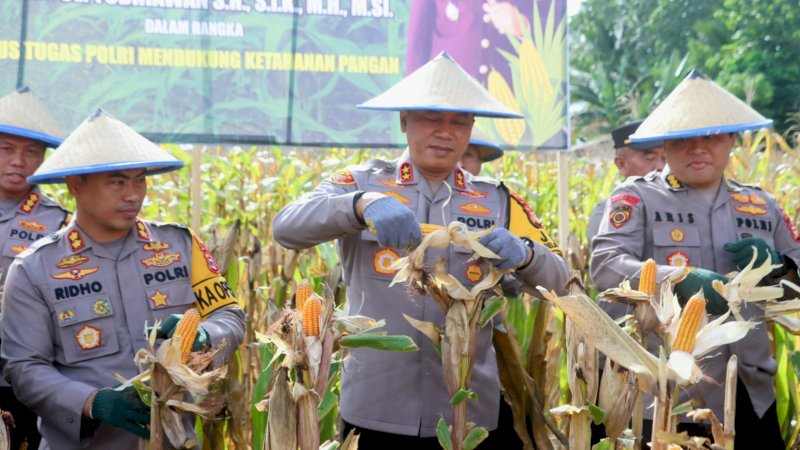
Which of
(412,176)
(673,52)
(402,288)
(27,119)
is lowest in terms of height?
(402,288)

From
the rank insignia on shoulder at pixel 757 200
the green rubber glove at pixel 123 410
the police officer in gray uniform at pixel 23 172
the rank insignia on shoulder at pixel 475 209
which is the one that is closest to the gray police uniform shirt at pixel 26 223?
the police officer in gray uniform at pixel 23 172

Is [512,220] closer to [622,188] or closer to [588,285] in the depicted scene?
[622,188]

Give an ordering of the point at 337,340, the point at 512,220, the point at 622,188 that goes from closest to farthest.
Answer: the point at 337,340 < the point at 512,220 < the point at 622,188

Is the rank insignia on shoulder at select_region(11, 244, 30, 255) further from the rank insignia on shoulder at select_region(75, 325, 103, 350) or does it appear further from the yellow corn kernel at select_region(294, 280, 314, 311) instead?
the yellow corn kernel at select_region(294, 280, 314, 311)

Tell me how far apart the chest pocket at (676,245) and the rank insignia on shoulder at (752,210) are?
20 cm

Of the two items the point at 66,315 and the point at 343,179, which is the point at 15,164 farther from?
the point at 343,179

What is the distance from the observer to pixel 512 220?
10.1 feet

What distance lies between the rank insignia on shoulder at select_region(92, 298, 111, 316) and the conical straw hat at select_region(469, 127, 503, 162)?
198cm

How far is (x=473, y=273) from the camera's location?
9.71ft

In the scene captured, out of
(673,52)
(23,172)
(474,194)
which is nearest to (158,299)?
(474,194)

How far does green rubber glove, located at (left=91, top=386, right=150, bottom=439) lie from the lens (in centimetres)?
257

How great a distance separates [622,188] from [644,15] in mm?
45317

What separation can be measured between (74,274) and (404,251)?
3.07 feet

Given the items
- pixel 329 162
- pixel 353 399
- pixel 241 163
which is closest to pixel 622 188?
pixel 353 399
